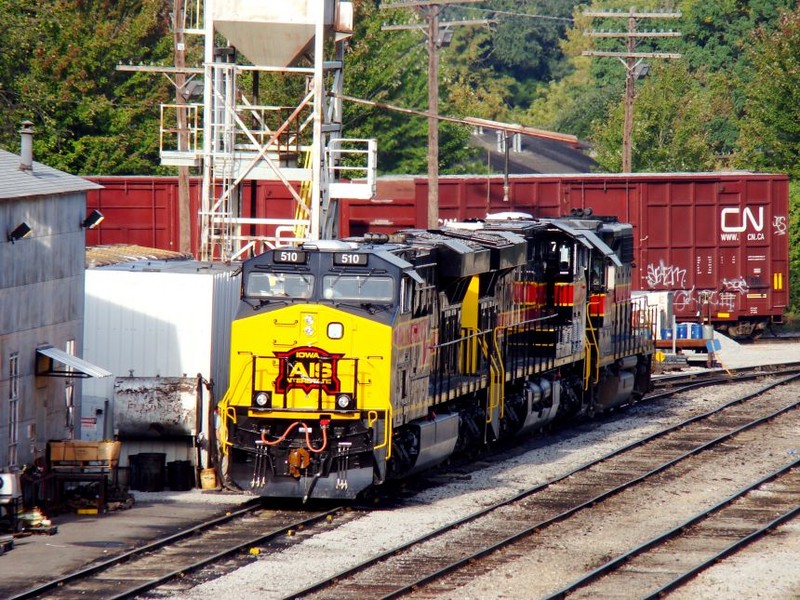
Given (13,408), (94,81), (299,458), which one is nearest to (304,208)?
(299,458)

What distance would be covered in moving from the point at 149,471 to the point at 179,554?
4.62 metres

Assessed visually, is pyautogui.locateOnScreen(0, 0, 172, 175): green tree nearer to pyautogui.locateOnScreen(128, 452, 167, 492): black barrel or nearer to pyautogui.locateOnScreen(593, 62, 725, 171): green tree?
pyautogui.locateOnScreen(593, 62, 725, 171): green tree

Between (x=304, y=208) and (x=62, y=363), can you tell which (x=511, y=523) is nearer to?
(x=62, y=363)

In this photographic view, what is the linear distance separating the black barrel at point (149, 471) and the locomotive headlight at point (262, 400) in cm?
267

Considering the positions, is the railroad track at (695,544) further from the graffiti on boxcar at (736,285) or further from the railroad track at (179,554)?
the graffiti on boxcar at (736,285)

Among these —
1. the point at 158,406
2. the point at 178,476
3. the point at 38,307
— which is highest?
the point at 38,307

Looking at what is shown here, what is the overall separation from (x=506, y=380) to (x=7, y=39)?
75.8 feet

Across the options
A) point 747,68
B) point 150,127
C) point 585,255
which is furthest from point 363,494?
point 747,68

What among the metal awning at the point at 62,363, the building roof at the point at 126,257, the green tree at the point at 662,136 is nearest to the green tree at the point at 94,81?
the green tree at the point at 662,136

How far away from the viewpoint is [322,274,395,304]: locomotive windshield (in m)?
18.8

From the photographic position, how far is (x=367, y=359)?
18625 millimetres

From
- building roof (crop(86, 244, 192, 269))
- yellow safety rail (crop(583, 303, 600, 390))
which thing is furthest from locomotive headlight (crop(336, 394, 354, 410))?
yellow safety rail (crop(583, 303, 600, 390))

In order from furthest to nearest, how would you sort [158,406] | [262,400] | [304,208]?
1. [304,208]
2. [158,406]
3. [262,400]

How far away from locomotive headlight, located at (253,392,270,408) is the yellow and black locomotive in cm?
2
